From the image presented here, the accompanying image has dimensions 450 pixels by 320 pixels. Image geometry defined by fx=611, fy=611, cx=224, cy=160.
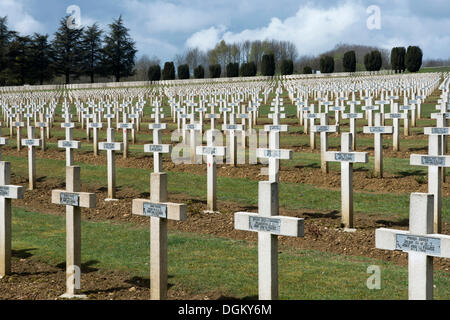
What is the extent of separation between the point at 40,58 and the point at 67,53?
3.42 meters

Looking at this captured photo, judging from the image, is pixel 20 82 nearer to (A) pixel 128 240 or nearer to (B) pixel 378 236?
(A) pixel 128 240

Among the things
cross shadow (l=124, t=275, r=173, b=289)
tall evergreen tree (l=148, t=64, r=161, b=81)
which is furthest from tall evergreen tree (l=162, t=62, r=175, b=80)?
cross shadow (l=124, t=275, r=173, b=289)

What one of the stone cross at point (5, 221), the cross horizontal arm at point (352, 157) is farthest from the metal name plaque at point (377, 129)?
the stone cross at point (5, 221)

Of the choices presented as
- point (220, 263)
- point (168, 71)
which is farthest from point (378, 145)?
point (168, 71)

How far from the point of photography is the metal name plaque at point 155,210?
6465 millimetres

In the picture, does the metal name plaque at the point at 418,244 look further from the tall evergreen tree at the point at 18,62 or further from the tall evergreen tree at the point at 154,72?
the tall evergreen tree at the point at 18,62

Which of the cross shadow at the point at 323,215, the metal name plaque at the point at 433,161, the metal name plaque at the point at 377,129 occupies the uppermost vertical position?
the metal name plaque at the point at 377,129

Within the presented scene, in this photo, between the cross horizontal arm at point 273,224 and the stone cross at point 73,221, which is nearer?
the cross horizontal arm at point 273,224

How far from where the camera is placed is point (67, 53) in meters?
77.6

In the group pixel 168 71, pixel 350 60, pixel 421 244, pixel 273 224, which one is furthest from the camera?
pixel 168 71

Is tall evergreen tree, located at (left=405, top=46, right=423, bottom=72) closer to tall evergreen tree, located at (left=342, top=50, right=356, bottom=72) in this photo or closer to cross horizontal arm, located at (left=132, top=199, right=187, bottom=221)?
tall evergreen tree, located at (left=342, top=50, right=356, bottom=72)

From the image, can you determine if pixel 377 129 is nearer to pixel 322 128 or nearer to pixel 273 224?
pixel 322 128

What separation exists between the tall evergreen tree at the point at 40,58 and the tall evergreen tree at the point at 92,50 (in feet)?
14.3

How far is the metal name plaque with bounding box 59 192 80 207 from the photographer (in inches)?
290
